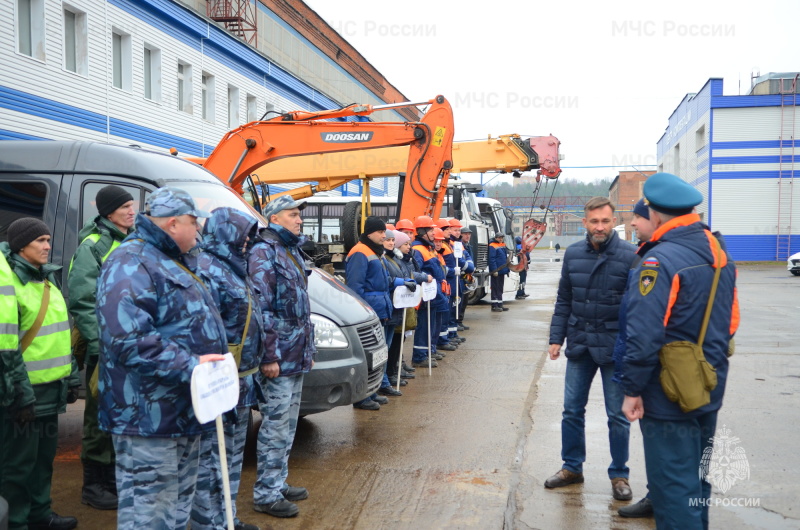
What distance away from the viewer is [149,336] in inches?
124

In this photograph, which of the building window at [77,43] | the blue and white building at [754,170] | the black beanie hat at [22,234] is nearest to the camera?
the black beanie hat at [22,234]

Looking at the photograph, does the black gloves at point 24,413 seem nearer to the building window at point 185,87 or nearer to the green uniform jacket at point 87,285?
the green uniform jacket at point 87,285

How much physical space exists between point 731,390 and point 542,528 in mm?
4846

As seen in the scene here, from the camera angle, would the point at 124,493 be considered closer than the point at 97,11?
Yes

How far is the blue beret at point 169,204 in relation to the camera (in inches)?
129

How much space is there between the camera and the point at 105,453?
4.70 meters

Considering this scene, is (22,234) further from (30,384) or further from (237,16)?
(237,16)

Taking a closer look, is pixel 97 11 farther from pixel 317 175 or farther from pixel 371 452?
pixel 371 452

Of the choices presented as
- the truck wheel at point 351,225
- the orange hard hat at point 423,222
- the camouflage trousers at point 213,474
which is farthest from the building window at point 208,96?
the camouflage trousers at point 213,474

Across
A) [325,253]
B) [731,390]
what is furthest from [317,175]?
[731,390]

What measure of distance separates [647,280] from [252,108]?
2305 centimetres

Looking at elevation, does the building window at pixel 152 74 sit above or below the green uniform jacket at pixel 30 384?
above

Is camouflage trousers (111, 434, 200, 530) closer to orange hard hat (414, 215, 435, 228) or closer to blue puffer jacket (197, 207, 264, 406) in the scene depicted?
blue puffer jacket (197, 207, 264, 406)

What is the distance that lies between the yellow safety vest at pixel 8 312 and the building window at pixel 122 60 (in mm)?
14634
